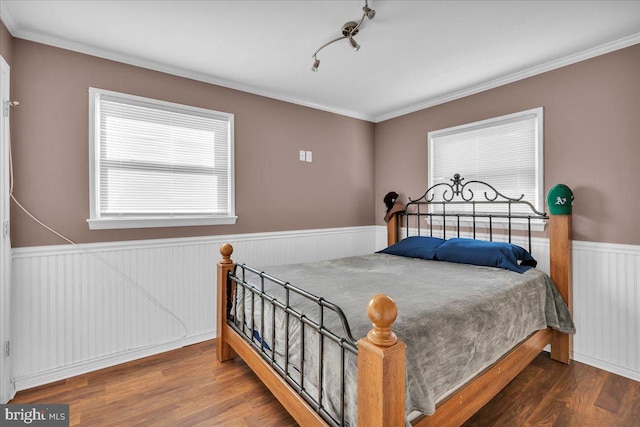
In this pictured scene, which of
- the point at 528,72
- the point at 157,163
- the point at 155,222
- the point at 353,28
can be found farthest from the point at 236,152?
the point at 528,72

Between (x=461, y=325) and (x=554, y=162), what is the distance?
1997 millimetres

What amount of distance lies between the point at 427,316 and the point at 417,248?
1.69 metres

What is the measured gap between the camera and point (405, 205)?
394cm

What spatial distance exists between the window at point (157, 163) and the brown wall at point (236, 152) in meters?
0.08

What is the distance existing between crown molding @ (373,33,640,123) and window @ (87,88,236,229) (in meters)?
2.19

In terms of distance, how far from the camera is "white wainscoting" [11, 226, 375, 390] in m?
2.21

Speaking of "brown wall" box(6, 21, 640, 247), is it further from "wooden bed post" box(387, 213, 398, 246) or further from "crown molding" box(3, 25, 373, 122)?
"wooden bed post" box(387, 213, 398, 246)

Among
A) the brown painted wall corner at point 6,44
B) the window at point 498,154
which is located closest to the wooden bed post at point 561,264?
the window at point 498,154

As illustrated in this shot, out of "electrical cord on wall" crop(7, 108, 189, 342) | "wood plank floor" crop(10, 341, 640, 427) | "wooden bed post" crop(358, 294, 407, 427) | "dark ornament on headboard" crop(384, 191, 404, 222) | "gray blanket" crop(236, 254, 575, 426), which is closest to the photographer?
"wooden bed post" crop(358, 294, 407, 427)

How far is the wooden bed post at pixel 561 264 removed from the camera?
2.48 m

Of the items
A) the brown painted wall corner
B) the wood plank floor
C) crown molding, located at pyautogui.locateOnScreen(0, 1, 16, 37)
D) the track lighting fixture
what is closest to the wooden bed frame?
the wood plank floor

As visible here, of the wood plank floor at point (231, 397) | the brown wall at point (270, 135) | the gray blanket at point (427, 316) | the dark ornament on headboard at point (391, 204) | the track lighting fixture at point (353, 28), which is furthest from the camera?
the dark ornament on headboard at point (391, 204)

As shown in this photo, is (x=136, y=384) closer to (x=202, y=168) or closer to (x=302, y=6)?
(x=202, y=168)

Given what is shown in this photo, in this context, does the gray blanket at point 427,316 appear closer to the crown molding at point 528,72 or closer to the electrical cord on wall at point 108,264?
the electrical cord on wall at point 108,264
